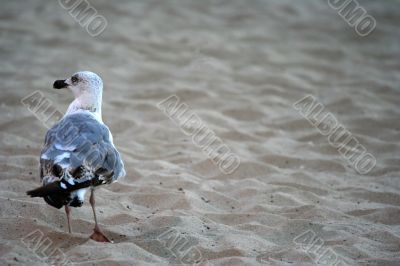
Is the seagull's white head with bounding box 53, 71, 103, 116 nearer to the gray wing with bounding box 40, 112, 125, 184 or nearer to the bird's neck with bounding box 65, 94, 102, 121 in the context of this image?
the bird's neck with bounding box 65, 94, 102, 121

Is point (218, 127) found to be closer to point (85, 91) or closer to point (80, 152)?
point (85, 91)

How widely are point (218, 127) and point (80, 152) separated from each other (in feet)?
9.32

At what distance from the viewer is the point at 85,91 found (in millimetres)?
4766

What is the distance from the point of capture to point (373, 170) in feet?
18.7

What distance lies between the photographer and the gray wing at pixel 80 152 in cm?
382

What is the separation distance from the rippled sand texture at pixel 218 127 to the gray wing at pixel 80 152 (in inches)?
19.3

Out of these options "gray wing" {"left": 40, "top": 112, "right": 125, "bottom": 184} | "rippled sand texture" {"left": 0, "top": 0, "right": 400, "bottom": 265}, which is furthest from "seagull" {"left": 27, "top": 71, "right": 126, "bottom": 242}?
"rippled sand texture" {"left": 0, "top": 0, "right": 400, "bottom": 265}

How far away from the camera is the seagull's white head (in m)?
4.73

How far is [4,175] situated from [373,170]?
351 cm

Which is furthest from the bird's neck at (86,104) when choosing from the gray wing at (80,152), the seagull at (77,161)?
the gray wing at (80,152)

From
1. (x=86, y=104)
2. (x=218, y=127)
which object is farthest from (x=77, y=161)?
(x=218, y=127)

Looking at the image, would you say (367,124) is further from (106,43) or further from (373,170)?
(106,43)

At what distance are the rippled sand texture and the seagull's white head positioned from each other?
784mm

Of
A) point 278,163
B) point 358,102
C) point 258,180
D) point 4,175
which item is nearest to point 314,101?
point 358,102
